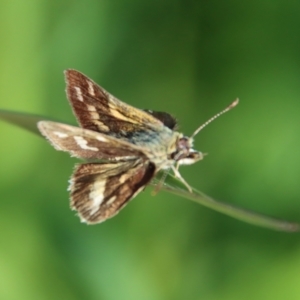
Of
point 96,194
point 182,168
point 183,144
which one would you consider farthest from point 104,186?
point 182,168

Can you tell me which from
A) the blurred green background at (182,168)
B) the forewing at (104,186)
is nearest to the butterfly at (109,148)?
the forewing at (104,186)

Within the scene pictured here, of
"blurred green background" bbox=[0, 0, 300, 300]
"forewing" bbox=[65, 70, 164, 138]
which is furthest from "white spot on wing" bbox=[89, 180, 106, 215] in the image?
"blurred green background" bbox=[0, 0, 300, 300]

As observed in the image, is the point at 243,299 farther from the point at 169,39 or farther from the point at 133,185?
the point at 169,39

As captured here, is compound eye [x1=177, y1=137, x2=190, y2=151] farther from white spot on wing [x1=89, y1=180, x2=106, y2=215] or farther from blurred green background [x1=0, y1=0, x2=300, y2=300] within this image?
blurred green background [x1=0, y1=0, x2=300, y2=300]

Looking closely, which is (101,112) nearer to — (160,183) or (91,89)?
(91,89)

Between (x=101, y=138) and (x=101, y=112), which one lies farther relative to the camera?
(x=101, y=112)

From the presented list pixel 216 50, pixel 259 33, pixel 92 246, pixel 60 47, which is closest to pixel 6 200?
pixel 92 246
